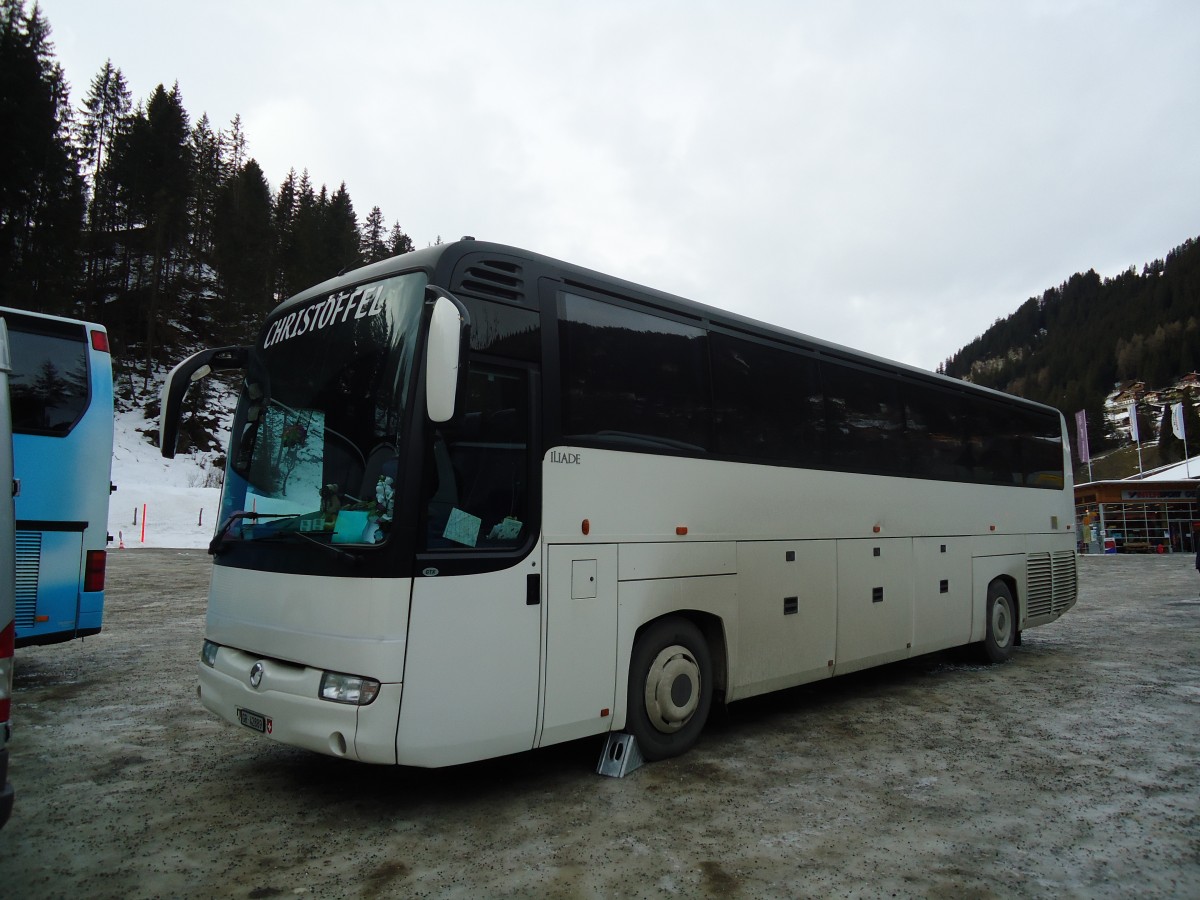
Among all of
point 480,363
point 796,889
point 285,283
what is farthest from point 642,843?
point 285,283

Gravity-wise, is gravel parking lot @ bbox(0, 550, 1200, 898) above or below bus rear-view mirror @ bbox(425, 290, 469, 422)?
below

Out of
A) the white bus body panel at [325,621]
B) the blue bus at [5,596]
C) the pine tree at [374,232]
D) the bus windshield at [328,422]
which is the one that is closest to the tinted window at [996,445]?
the bus windshield at [328,422]

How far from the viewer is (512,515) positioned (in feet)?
15.1

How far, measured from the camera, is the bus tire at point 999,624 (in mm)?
9594

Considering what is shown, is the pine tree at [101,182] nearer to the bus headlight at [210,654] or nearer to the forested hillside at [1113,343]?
the bus headlight at [210,654]

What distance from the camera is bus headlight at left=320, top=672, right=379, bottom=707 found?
4016 millimetres

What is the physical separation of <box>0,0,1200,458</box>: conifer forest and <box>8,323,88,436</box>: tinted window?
33.3 m

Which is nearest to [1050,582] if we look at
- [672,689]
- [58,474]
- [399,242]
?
[672,689]

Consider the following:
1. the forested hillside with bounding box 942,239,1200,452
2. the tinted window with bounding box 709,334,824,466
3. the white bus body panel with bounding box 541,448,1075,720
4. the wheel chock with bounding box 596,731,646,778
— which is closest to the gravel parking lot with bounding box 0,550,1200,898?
the wheel chock with bounding box 596,731,646,778

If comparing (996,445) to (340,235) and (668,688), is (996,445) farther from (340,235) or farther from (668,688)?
(340,235)

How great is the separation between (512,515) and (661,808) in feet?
6.25

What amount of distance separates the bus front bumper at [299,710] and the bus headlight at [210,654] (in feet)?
0.29

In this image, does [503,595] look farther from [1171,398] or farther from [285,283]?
[1171,398]

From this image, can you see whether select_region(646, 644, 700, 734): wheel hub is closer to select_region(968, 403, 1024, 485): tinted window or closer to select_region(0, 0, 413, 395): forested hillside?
select_region(968, 403, 1024, 485): tinted window
